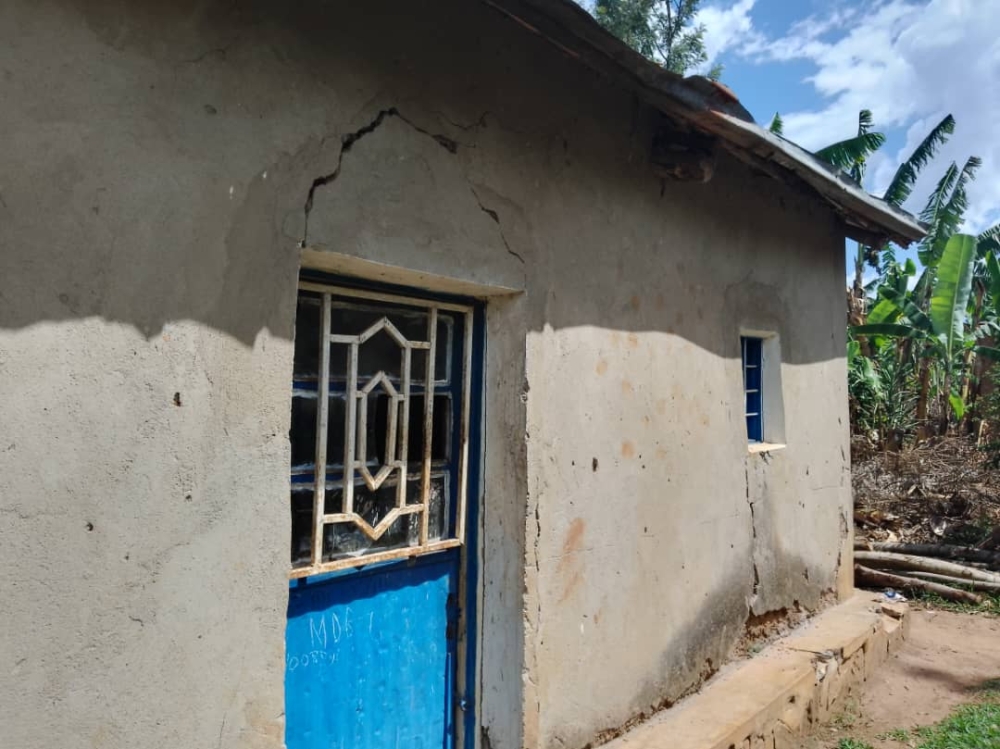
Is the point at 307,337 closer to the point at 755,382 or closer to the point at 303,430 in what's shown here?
the point at 303,430

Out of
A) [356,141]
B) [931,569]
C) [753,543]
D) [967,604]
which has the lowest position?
A: [967,604]

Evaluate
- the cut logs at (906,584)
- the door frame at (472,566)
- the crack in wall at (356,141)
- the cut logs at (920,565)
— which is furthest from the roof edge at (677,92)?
the cut logs at (920,565)

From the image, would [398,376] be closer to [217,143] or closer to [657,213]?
[217,143]

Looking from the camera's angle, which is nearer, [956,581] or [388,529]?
[388,529]

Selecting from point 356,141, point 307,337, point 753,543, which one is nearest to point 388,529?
point 307,337

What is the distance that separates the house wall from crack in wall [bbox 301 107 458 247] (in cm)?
1

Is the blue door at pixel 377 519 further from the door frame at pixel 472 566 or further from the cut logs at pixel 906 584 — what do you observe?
the cut logs at pixel 906 584

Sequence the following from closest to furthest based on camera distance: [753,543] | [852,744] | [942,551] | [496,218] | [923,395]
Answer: [496,218], [852,744], [753,543], [942,551], [923,395]

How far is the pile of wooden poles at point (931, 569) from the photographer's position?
22.3 feet

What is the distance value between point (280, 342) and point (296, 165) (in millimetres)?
591

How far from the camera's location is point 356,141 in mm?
2586

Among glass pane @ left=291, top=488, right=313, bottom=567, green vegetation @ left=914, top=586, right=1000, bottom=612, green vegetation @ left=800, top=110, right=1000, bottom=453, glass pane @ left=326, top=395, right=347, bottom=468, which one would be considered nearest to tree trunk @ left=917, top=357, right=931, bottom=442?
green vegetation @ left=800, top=110, right=1000, bottom=453

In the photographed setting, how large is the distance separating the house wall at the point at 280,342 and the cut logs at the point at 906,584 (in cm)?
333

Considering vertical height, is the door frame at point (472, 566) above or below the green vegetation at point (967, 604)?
above
